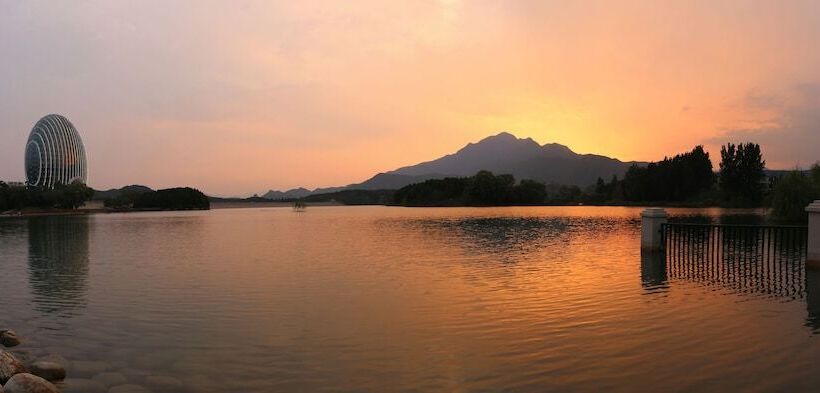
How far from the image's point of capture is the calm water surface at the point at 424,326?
7418mm

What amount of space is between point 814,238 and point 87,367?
19.3 m

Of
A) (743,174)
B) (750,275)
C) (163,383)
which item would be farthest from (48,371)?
(743,174)

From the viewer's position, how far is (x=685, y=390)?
6.63m

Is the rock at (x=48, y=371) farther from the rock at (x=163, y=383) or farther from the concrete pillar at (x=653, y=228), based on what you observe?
the concrete pillar at (x=653, y=228)

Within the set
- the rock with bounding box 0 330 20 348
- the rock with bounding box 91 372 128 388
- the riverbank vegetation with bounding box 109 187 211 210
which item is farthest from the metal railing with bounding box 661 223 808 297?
the riverbank vegetation with bounding box 109 187 211 210

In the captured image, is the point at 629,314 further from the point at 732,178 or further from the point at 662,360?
the point at 732,178

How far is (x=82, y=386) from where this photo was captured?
288 inches

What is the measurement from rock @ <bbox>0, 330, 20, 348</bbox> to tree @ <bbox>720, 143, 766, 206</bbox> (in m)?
113

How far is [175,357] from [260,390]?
2441 millimetres

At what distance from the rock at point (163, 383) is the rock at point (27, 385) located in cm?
113

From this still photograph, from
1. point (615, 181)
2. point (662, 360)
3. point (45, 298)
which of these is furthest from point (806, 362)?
point (615, 181)

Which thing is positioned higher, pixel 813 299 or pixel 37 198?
pixel 37 198

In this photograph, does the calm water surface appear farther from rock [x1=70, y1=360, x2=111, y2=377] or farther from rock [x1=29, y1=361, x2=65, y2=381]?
rock [x1=29, y1=361, x2=65, y2=381]

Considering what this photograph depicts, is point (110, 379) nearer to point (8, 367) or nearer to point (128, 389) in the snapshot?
point (128, 389)
